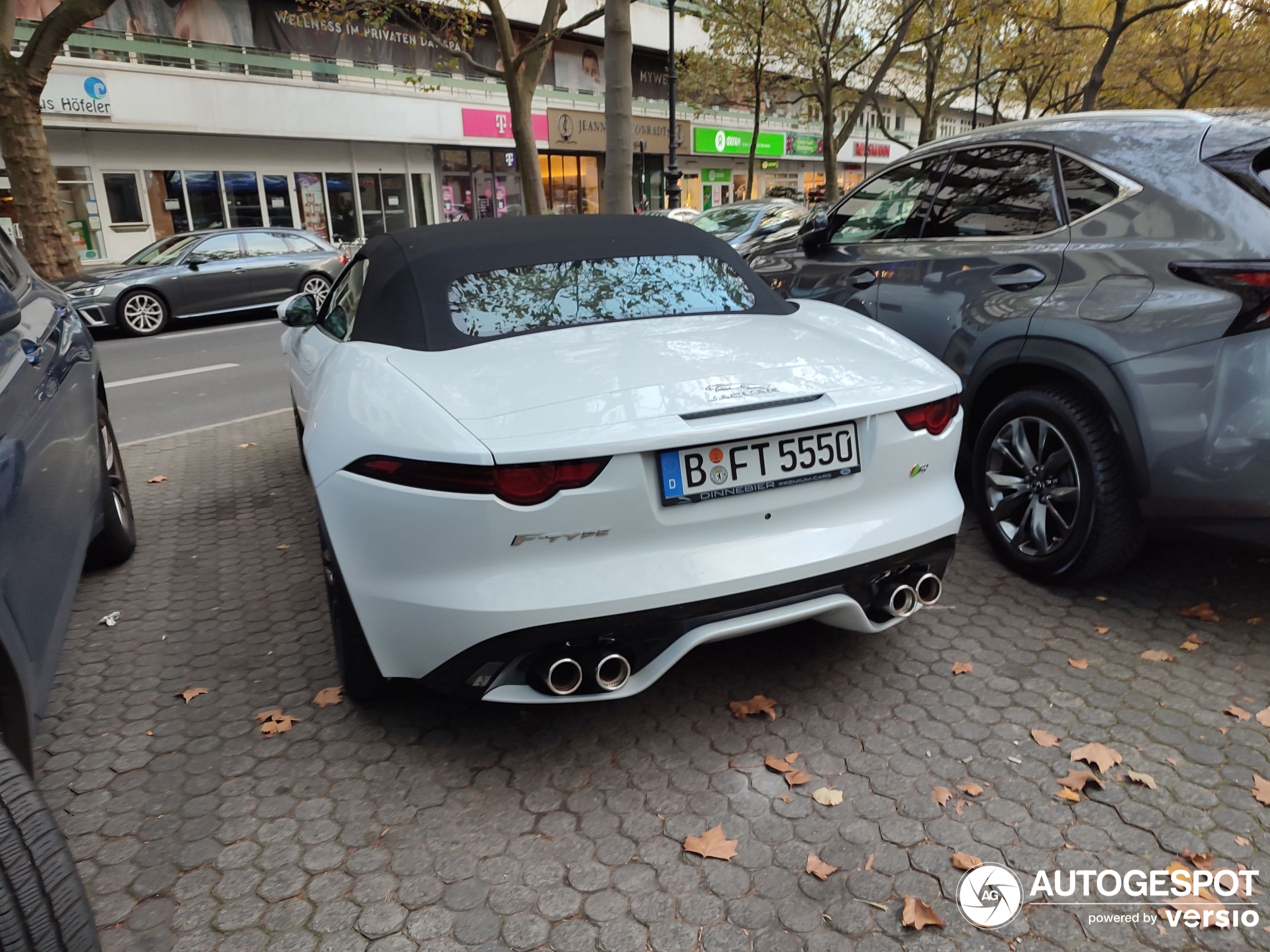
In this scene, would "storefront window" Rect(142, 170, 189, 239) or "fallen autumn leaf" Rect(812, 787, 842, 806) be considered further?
"storefront window" Rect(142, 170, 189, 239)

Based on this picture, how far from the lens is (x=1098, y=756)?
2627 mm

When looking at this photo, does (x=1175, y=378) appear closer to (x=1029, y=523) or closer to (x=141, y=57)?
(x=1029, y=523)

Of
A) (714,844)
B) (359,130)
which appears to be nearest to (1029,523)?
(714,844)

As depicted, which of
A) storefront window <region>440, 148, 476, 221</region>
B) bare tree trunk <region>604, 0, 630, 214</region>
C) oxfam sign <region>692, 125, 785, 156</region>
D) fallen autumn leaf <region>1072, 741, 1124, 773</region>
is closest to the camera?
fallen autumn leaf <region>1072, 741, 1124, 773</region>

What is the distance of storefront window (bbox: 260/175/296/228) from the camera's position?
26.1 metres

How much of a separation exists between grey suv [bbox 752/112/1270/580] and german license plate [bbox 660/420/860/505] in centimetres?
129

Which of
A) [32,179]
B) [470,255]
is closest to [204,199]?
[32,179]

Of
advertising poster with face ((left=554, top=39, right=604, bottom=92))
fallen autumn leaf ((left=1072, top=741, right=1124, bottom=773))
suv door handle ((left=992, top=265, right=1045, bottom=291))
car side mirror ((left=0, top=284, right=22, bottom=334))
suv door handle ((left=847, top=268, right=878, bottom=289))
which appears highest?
advertising poster with face ((left=554, top=39, right=604, bottom=92))

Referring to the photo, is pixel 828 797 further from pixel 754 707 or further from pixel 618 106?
pixel 618 106

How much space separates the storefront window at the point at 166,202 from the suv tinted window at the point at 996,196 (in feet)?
80.7

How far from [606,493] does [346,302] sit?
2.31 meters

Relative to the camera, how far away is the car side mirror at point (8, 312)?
2.55m

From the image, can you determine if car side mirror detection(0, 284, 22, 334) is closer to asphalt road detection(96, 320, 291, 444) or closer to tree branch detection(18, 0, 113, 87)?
asphalt road detection(96, 320, 291, 444)

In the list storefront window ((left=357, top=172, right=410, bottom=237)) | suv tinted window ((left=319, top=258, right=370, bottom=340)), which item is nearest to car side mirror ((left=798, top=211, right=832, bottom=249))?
suv tinted window ((left=319, top=258, right=370, bottom=340))
